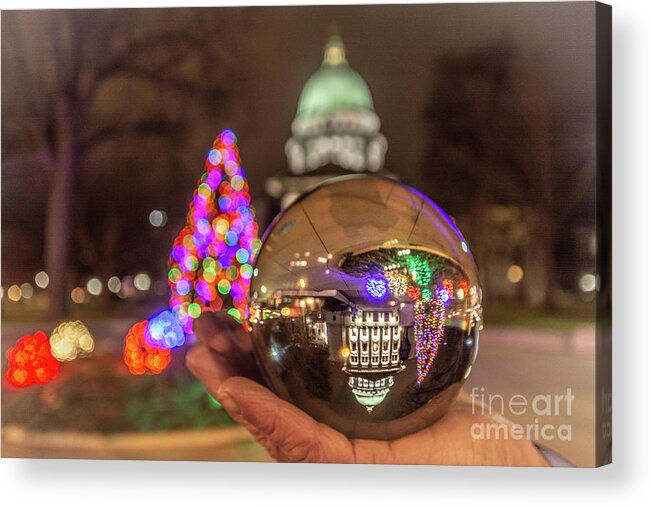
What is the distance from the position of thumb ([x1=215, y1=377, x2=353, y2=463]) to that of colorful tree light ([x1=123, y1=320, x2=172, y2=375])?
0.41 meters

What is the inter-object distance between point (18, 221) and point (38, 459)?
1564 mm

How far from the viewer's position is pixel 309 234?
6.64m

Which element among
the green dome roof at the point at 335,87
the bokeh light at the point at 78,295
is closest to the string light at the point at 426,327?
the green dome roof at the point at 335,87

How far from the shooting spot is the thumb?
6.89 meters

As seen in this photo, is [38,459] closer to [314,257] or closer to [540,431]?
[314,257]

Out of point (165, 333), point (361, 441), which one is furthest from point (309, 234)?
point (361, 441)

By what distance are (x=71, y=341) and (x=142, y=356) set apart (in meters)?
0.49

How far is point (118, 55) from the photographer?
7.15 meters

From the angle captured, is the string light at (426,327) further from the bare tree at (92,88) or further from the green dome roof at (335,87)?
the bare tree at (92,88)

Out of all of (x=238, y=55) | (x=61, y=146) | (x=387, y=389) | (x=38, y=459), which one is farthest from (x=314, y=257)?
(x=38, y=459)

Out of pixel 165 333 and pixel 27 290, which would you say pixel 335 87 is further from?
pixel 27 290

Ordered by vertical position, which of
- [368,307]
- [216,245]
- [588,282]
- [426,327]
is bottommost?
[426,327]

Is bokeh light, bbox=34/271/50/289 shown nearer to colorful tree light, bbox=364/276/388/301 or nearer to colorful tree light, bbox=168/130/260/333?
colorful tree light, bbox=168/130/260/333

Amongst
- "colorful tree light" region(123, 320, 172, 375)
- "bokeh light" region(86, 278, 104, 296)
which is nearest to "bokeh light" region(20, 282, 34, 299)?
"bokeh light" region(86, 278, 104, 296)
